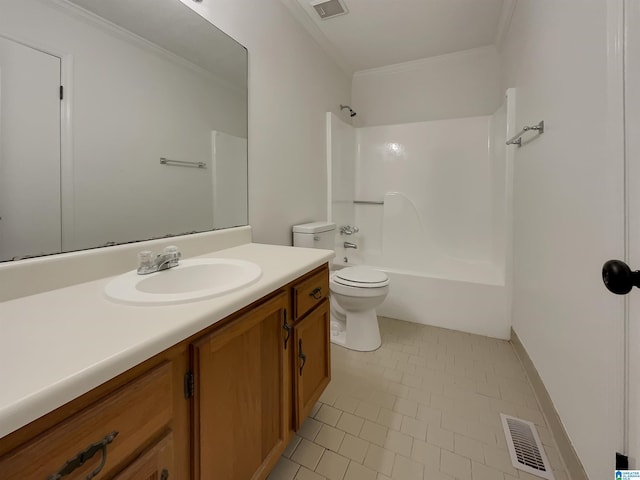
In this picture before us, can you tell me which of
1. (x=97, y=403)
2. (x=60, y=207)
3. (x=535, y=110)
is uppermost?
(x=535, y=110)

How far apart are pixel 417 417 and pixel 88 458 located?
1.33 m

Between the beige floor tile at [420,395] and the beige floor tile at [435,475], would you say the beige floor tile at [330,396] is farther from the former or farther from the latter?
the beige floor tile at [435,475]

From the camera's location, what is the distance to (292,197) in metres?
2.04

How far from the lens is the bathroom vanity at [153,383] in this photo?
41 cm

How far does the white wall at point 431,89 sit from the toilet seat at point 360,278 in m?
1.80

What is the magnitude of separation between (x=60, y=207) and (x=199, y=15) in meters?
1.06

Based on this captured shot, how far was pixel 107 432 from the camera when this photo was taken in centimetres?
48

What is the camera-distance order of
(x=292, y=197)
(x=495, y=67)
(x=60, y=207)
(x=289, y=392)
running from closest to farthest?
(x=60, y=207) → (x=289, y=392) → (x=292, y=197) → (x=495, y=67)

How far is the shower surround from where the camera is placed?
2250mm

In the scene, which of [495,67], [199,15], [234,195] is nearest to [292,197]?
[234,195]

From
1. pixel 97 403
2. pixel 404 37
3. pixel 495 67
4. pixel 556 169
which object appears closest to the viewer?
pixel 97 403

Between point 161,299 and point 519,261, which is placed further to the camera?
point 519,261

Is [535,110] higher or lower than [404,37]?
lower

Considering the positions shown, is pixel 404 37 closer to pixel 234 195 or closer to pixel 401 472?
pixel 234 195
